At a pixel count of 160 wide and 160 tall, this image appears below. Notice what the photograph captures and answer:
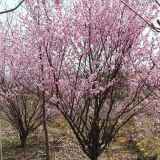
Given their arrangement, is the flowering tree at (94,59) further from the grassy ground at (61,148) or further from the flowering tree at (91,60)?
the grassy ground at (61,148)

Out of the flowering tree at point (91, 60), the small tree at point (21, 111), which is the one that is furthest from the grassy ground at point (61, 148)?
the flowering tree at point (91, 60)

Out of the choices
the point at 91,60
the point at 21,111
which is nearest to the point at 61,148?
the point at 21,111

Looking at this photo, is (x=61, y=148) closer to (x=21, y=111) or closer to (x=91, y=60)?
(x=21, y=111)

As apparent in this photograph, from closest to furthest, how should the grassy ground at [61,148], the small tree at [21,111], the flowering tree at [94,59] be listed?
the flowering tree at [94,59], the grassy ground at [61,148], the small tree at [21,111]

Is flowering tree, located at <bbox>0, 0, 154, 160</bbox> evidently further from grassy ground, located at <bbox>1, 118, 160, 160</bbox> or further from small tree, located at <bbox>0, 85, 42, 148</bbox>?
small tree, located at <bbox>0, 85, 42, 148</bbox>

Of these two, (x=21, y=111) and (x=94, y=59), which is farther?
(x=21, y=111)

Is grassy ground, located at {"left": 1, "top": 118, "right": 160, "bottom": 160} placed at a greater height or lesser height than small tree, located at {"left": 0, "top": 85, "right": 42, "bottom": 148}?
lesser

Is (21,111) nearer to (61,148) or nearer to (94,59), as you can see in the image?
(61,148)

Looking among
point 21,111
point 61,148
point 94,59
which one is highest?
point 21,111

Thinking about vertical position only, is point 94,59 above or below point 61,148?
above

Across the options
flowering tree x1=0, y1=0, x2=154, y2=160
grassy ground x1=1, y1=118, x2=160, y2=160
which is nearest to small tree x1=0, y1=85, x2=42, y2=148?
grassy ground x1=1, y1=118, x2=160, y2=160

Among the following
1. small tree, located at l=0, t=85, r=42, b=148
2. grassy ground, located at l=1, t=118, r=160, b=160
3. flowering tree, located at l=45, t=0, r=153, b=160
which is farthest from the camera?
small tree, located at l=0, t=85, r=42, b=148

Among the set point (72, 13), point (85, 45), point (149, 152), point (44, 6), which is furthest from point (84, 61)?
point (149, 152)

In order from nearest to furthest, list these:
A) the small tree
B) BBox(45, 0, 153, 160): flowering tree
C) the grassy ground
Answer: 1. BBox(45, 0, 153, 160): flowering tree
2. the grassy ground
3. the small tree
